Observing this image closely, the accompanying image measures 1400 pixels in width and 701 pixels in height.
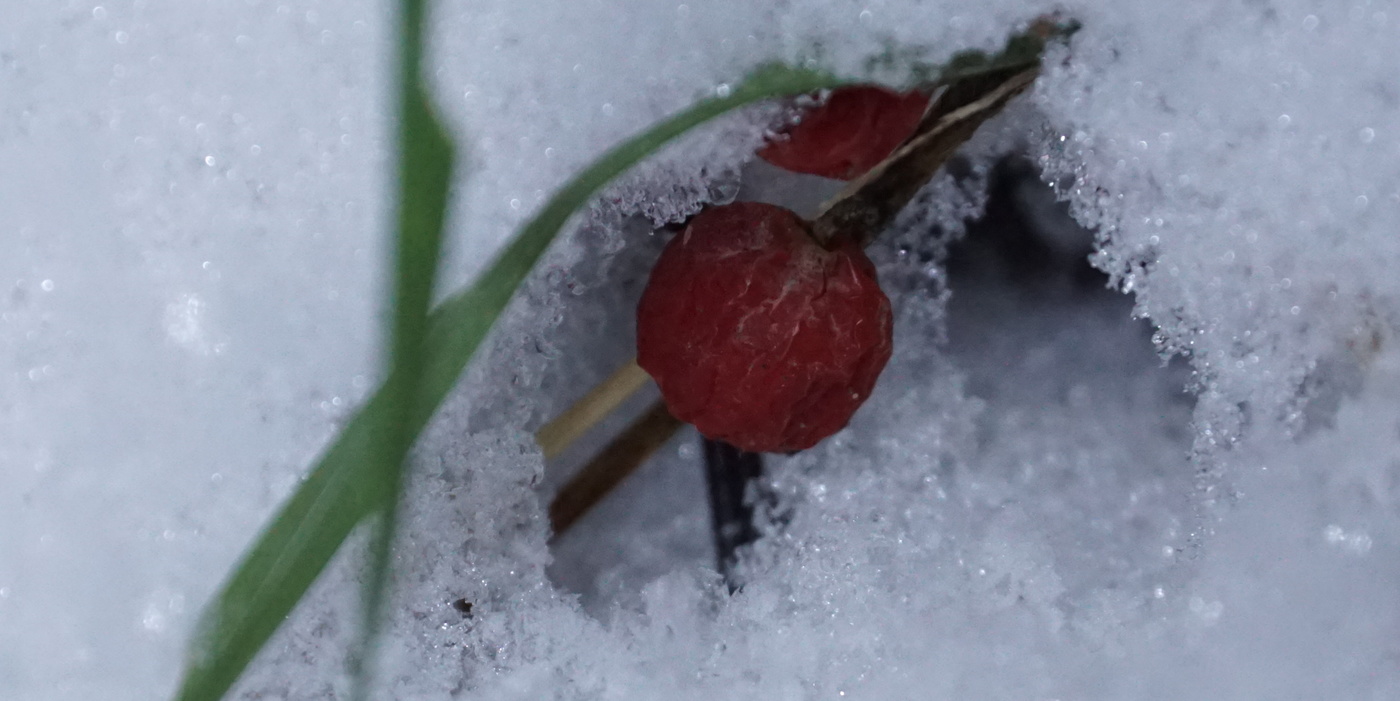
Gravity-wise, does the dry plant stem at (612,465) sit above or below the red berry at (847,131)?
below

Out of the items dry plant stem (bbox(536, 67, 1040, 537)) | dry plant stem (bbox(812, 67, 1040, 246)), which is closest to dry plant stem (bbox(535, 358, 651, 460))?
dry plant stem (bbox(536, 67, 1040, 537))

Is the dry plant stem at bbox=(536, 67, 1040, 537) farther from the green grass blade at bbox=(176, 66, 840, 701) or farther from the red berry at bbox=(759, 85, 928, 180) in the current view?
the green grass blade at bbox=(176, 66, 840, 701)

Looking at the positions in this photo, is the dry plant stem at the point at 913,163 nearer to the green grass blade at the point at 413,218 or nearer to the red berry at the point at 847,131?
the red berry at the point at 847,131

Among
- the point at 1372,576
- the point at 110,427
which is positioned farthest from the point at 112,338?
the point at 1372,576

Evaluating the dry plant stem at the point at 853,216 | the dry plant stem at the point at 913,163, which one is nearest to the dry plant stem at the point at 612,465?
the dry plant stem at the point at 853,216

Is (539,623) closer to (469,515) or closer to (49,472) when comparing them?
(469,515)

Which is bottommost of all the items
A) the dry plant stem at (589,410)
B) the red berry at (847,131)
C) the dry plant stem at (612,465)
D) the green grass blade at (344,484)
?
the dry plant stem at (612,465)
